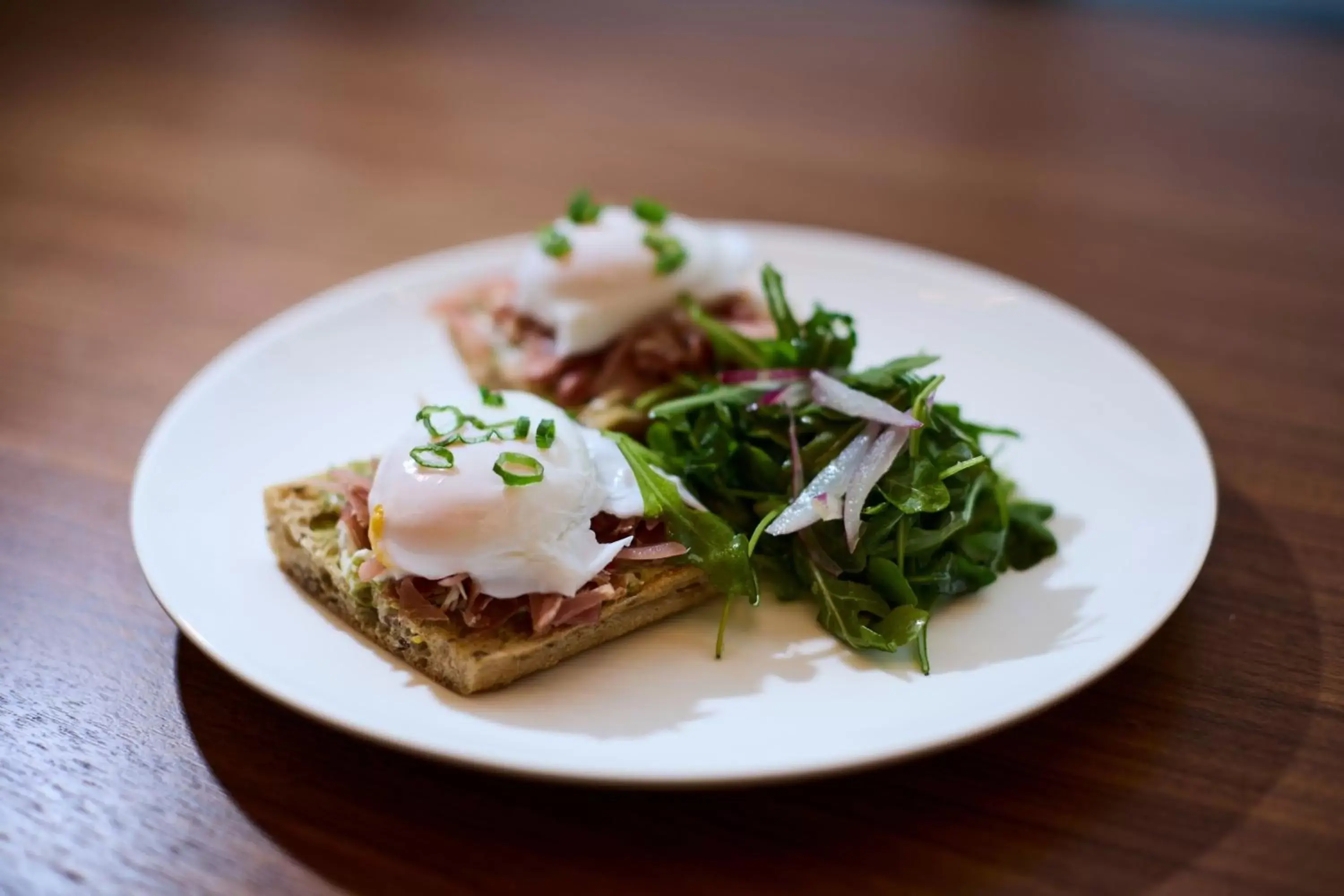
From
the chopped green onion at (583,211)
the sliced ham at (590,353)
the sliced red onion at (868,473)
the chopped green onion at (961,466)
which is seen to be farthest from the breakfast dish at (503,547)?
the chopped green onion at (583,211)

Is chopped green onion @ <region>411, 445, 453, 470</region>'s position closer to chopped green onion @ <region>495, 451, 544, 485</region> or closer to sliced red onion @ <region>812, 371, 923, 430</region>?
chopped green onion @ <region>495, 451, 544, 485</region>

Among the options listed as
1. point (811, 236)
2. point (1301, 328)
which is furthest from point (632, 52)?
point (1301, 328)

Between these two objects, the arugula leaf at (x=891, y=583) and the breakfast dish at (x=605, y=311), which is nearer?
the arugula leaf at (x=891, y=583)

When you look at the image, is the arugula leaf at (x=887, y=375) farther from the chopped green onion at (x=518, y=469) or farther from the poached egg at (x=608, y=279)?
the poached egg at (x=608, y=279)

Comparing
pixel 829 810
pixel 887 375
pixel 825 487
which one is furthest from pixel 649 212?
pixel 829 810

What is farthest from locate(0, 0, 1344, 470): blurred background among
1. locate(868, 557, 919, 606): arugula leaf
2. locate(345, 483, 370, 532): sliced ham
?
locate(868, 557, 919, 606): arugula leaf
